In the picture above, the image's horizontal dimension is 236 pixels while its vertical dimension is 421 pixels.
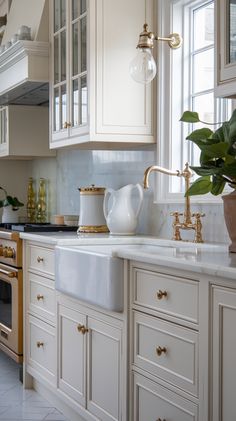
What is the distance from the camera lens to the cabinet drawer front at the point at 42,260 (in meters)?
3.70

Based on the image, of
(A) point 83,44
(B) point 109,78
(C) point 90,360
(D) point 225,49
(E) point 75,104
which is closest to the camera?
(D) point 225,49

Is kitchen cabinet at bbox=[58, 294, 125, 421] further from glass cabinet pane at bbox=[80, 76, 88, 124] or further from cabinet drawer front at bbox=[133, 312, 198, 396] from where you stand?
glass cabinet pane at bbox=[80, 76, 88, 124]

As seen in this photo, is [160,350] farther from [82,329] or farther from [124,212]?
[124,212]

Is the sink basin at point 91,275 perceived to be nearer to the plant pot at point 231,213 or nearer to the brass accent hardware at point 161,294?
the brass accent hardware at point 161,294

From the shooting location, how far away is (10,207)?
5891 mm

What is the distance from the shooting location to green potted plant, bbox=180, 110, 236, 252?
8.30 ft

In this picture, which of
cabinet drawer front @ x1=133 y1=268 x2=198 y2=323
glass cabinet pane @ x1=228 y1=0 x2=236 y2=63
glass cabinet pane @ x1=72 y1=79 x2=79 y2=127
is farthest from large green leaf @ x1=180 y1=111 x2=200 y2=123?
glass cabinet pane @ x1=72 y1=79 x2=79 y2=127

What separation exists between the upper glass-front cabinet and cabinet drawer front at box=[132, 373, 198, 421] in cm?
163

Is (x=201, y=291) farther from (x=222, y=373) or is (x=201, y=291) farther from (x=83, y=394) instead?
(x=83, y=394)

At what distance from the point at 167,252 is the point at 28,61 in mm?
2130

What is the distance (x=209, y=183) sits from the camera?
2756 millimetres

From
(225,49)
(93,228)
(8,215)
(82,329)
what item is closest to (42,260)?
(93,228)

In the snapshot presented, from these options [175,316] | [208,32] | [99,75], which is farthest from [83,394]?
[208,32]

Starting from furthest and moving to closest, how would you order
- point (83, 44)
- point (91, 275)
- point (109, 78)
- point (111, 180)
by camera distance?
point (111, 180) < point (83, 44) < point (109, 78) < point (91, 275)
